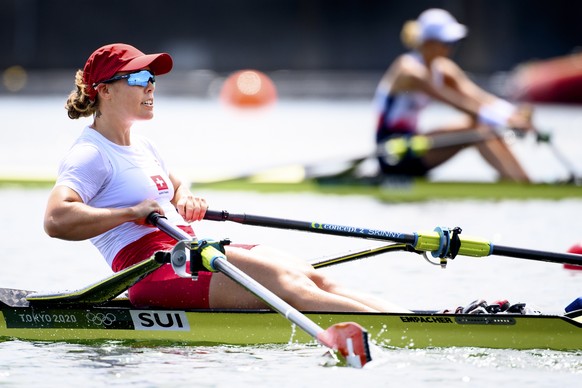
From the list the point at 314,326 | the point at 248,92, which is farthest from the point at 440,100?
the point at 248,92

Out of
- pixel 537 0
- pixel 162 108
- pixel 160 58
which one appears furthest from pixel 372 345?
pixel 537 0

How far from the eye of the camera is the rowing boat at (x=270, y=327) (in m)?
6.23

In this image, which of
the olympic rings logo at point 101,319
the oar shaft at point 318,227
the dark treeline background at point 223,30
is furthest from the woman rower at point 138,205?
the dark treeline background at point 223,30

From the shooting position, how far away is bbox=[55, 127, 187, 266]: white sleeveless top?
620cm

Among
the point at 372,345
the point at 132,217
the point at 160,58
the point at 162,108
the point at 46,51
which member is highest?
the point at 46,51

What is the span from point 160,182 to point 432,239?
1.48m

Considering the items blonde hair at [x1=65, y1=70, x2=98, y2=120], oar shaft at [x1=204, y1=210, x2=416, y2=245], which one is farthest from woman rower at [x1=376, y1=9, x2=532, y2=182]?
blonde hair at [x1=65, y1=70, x2=98, y2=120]

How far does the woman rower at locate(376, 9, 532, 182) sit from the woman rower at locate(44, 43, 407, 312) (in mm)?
6698

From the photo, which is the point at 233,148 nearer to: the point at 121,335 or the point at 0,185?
the point at 0,185

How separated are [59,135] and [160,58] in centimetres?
1495

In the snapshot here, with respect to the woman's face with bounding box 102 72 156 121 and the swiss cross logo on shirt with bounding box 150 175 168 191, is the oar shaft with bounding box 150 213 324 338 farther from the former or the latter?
the woman's face with bounding box 102 72 156 121

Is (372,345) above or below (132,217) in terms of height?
below

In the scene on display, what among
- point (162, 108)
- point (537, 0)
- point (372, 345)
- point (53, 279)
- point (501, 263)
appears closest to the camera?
point (372, 345)

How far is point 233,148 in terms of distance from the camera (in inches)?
764
